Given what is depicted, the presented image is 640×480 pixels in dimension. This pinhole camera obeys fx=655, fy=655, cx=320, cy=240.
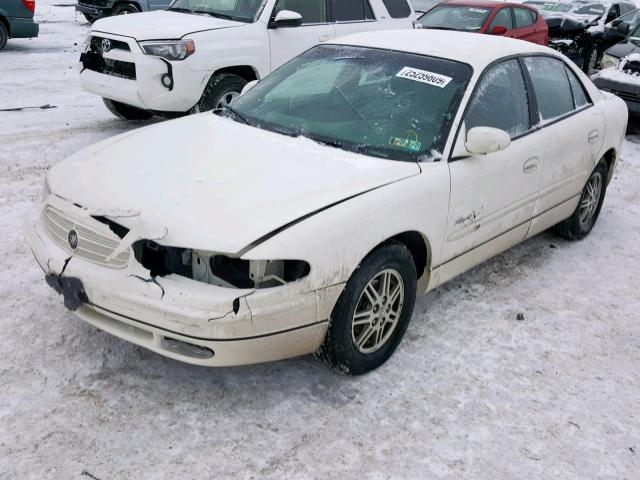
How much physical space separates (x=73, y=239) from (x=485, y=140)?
2145 mm

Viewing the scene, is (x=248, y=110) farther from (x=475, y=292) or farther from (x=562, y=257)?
(x=562, y=257)

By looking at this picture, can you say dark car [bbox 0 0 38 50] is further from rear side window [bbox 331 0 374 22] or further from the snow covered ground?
the snow covered ground

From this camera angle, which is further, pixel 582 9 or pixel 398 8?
pixel 582 9

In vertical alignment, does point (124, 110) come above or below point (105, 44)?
below

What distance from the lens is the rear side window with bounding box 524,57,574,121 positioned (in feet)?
14.4

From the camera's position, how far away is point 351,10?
818cm

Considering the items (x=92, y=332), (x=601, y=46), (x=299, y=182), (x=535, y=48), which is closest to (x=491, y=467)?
(x=299, y=182)

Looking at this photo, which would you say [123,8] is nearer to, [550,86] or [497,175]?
[550,86]

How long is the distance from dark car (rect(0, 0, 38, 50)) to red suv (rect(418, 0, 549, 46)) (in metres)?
7.19

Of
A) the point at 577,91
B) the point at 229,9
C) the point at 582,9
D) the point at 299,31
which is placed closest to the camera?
the point at 577,91

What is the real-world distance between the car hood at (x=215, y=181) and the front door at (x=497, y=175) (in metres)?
0.44

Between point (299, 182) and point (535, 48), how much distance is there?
2424mm

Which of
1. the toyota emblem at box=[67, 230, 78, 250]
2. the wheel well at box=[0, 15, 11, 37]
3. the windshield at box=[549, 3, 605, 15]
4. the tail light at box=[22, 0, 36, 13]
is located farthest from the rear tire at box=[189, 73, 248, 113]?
the windshield at box=[549, 3, 605, 15]

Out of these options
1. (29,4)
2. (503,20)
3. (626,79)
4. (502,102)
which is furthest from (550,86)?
(29,4)
